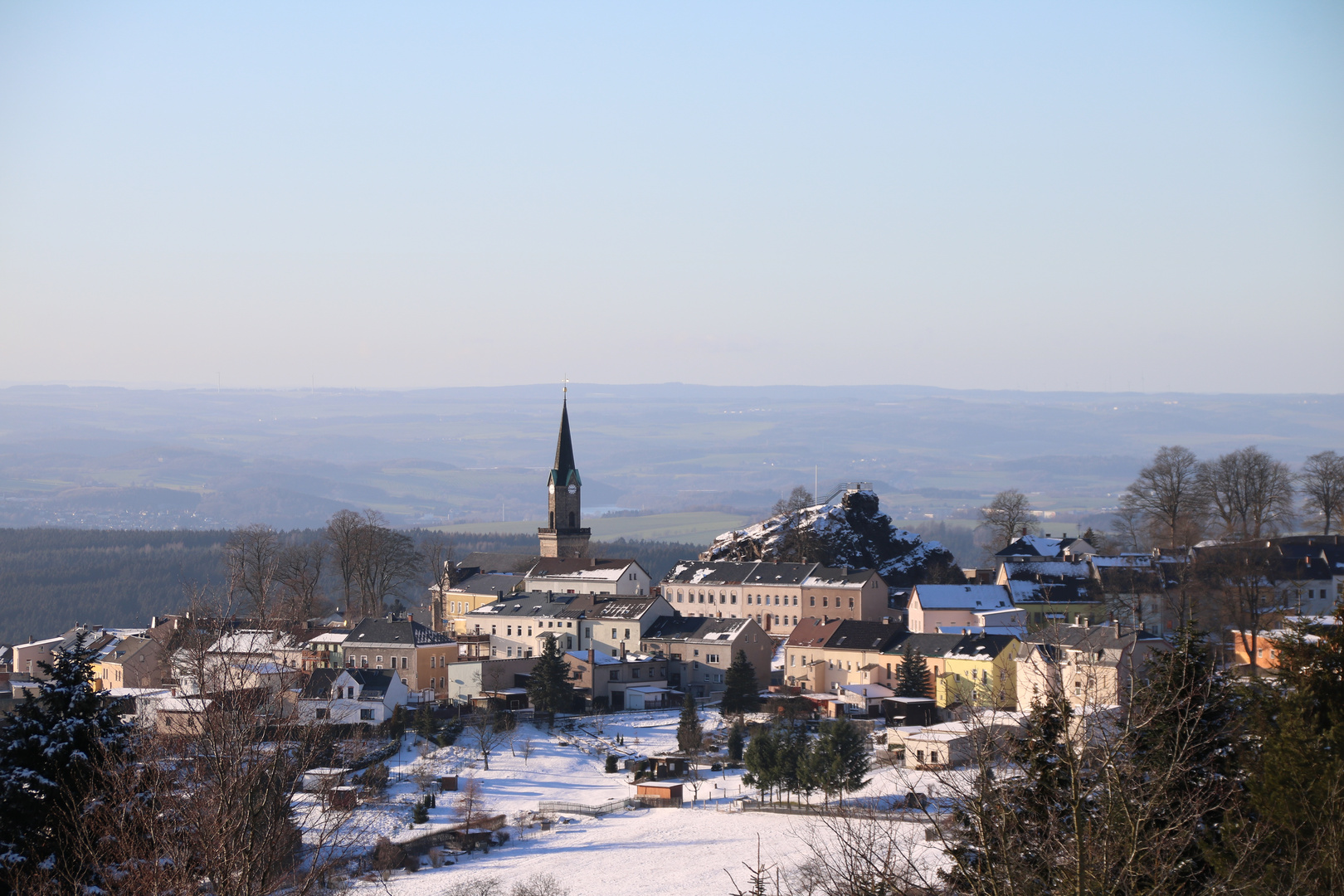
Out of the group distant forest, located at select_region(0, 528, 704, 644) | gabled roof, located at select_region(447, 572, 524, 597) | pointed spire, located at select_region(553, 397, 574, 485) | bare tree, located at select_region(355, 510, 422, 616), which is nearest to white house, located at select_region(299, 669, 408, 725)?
bare tree, located at select_region(355, 510, 422, 616)

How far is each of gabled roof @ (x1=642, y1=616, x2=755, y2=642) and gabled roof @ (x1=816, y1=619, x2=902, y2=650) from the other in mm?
5250

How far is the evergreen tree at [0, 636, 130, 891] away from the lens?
71.8ft

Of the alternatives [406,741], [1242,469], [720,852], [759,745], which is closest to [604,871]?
[720,852]

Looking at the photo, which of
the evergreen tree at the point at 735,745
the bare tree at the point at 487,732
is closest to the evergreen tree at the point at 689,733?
the evergreen tree at the point at 735,745

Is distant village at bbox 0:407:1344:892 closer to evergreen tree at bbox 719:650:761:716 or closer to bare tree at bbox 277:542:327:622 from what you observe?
evergreen tree at bbox 719:650:761:716

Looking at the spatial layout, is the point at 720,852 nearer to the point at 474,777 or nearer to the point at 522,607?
the point at 474,777

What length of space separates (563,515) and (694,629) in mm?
37731

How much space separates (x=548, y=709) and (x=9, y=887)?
52.2 m

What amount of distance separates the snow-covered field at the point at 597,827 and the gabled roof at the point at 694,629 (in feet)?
52.9

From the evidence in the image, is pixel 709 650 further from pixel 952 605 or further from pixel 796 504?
pixel 796 504

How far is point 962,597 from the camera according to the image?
288 feet

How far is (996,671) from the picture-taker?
228 ft

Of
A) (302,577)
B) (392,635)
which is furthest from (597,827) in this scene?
(302,577)

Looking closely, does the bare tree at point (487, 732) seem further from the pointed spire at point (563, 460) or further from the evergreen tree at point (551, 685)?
the pointed spire at point (563, 460)
